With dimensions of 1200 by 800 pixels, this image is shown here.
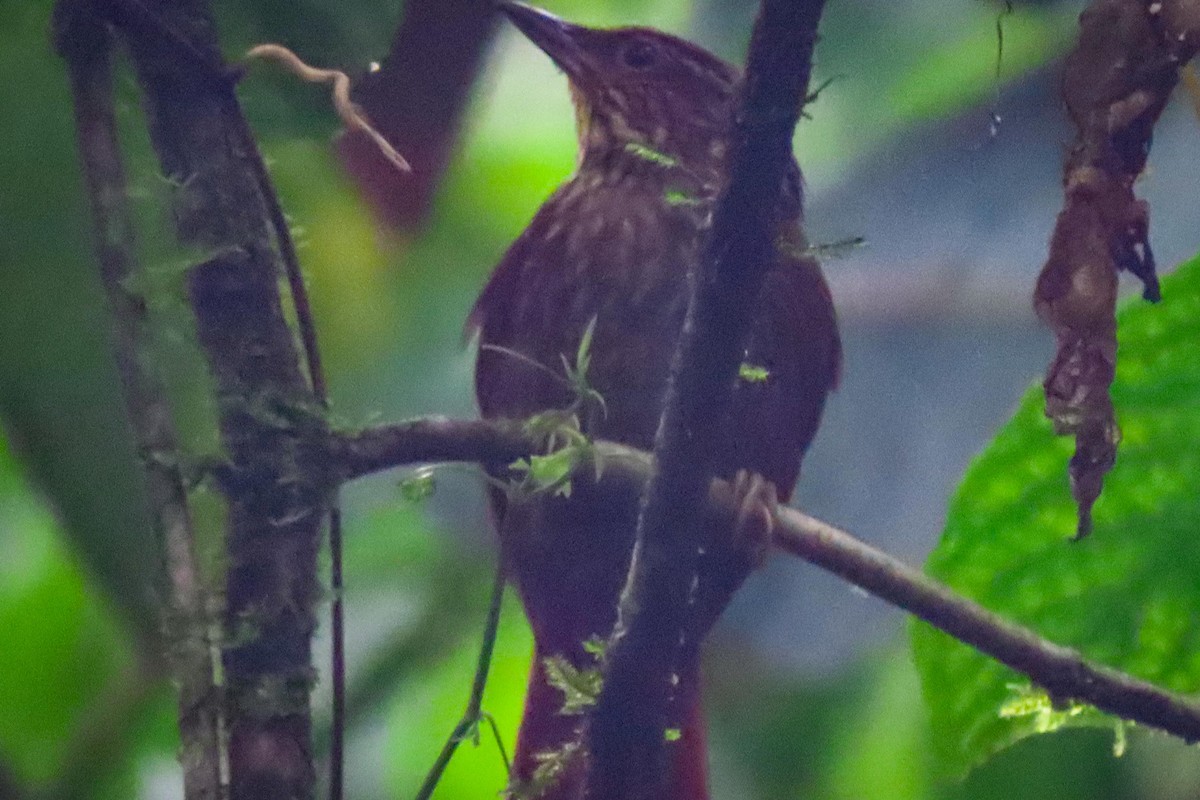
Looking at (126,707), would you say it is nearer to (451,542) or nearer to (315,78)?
(451,542)

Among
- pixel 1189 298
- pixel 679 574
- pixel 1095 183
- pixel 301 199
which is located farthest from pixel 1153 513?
pixel 301 199

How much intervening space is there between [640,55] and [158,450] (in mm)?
586

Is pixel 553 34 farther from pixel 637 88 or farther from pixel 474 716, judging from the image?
pixel 474 716

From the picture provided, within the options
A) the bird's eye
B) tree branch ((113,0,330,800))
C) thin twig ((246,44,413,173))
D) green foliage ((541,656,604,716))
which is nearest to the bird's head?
the bird's eye

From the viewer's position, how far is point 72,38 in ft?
3.08

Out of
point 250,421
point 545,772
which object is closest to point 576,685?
point 545,772

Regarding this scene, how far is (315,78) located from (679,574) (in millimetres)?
382

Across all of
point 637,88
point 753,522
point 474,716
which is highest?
point 637,88

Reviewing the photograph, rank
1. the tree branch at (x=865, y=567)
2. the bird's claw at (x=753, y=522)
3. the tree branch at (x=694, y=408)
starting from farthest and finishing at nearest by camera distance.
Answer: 1. the bird's claw at (x=753, y=522)
2. the tree branch at (x=865, y=567)
3. the tree branch at (x=694, y=408)

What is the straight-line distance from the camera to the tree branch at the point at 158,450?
85 cm

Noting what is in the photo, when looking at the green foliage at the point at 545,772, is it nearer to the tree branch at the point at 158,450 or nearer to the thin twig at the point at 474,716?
→ the thin twig at the point at 474,716

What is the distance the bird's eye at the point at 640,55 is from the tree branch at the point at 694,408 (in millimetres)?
537

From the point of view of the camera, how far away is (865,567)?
3.00 ft

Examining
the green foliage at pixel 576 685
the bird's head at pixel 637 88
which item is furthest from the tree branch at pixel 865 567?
the bird's head at pixel 637 88
